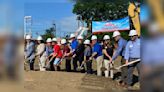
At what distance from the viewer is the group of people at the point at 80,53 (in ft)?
19.1

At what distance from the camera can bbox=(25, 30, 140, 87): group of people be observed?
5.84 metres

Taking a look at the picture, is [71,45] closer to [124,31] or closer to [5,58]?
[124,31]

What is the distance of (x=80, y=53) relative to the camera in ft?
22.5

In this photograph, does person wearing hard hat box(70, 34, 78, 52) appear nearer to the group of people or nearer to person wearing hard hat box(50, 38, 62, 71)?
the group of people

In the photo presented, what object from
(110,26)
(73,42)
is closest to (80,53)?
(73,42)

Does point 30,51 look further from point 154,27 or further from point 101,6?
point 154,27

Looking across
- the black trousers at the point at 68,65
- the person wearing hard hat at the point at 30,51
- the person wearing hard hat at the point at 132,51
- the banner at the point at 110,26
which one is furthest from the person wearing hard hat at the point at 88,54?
the banner at the point at 110,26

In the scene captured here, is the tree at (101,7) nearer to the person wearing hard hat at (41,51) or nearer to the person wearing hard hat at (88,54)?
the person wearing hard hat at (88,54)

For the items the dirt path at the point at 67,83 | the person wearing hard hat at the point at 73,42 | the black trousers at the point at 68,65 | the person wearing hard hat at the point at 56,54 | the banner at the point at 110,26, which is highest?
the banner at the point at 110,26

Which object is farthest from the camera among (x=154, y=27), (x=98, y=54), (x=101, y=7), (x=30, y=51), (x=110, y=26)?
(x=110, y=26)

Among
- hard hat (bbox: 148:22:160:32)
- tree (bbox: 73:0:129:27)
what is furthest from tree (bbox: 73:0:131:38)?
hard hat (bbox: 148:22:160:32)

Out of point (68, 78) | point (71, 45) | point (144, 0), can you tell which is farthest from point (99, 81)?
point (144, 0)

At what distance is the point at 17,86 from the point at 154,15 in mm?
1114

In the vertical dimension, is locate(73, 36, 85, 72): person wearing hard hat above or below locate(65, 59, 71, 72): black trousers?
above
